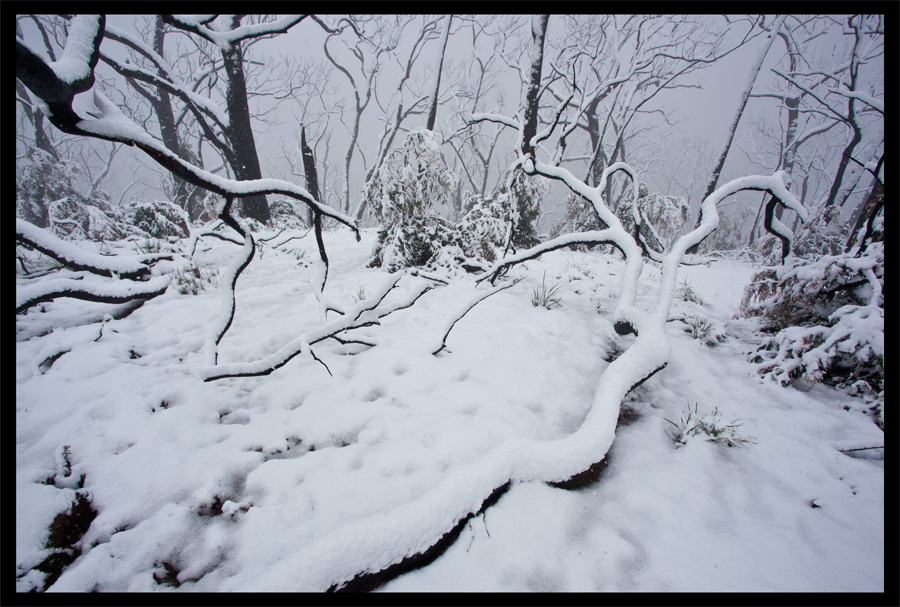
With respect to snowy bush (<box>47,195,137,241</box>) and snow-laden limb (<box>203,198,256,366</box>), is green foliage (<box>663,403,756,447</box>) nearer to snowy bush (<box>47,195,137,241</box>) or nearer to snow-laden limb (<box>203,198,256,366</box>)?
snow-laden limb (<box>203,198,256,366</box>)

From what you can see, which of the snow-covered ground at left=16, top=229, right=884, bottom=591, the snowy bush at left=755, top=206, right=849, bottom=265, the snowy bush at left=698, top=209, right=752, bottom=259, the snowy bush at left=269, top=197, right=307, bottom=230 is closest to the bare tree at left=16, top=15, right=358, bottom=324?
the snow-covered ground at left=16, top=229, right=884, bottom=591

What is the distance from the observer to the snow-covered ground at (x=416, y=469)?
1.08 meters

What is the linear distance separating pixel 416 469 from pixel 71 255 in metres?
2.69

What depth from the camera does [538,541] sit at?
118 cm

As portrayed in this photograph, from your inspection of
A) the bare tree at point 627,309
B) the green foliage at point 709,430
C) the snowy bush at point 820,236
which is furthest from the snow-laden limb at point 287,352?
the snowy bush at point 820,236

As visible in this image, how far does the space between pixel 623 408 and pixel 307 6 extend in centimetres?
312

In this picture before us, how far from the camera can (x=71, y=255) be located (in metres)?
2.02

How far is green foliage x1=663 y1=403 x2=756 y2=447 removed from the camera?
1611mm

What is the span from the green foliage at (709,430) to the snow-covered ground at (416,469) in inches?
1.3

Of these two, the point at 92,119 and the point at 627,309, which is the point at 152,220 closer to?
the point at 92,119

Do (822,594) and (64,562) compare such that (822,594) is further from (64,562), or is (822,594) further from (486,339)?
(64,562)

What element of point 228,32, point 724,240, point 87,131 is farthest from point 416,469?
point 724,240

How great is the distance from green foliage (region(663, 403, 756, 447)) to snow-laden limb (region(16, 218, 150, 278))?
376cm

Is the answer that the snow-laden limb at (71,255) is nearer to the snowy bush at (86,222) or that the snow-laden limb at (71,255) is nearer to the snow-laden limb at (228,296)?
the snow-laden limb at (228,296)
